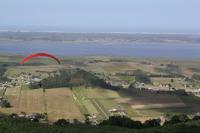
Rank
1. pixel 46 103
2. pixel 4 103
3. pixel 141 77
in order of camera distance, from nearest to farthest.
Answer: pixel 4 103 → pixel 46 103 → pixel 141 77

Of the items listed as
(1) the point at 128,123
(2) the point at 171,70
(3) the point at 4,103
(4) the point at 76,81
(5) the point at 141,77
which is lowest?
(2) the point at 171,70

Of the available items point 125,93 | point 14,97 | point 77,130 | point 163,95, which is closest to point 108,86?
point 125,93

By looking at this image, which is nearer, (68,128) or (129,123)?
(68,128)

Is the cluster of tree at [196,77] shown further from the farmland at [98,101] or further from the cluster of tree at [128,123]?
the cluster of tree at [128,123]

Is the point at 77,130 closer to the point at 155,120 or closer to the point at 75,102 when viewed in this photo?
the point at 155,120

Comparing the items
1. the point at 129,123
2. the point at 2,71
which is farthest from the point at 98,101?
the point at 2,71

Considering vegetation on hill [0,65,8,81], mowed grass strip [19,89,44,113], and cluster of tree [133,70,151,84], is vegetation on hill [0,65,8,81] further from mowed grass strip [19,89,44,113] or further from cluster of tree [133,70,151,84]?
cluster of tree [133,70,151,84]

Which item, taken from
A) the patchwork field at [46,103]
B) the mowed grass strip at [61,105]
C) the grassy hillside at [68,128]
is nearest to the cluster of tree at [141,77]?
the mowed grass strip at [61,105]

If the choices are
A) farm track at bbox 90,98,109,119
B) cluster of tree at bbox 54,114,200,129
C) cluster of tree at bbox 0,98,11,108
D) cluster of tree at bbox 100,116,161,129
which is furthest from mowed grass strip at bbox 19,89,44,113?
cluster of tree at bbox 100,116,161,129

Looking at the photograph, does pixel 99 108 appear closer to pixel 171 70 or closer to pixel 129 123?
pixel 129 123
